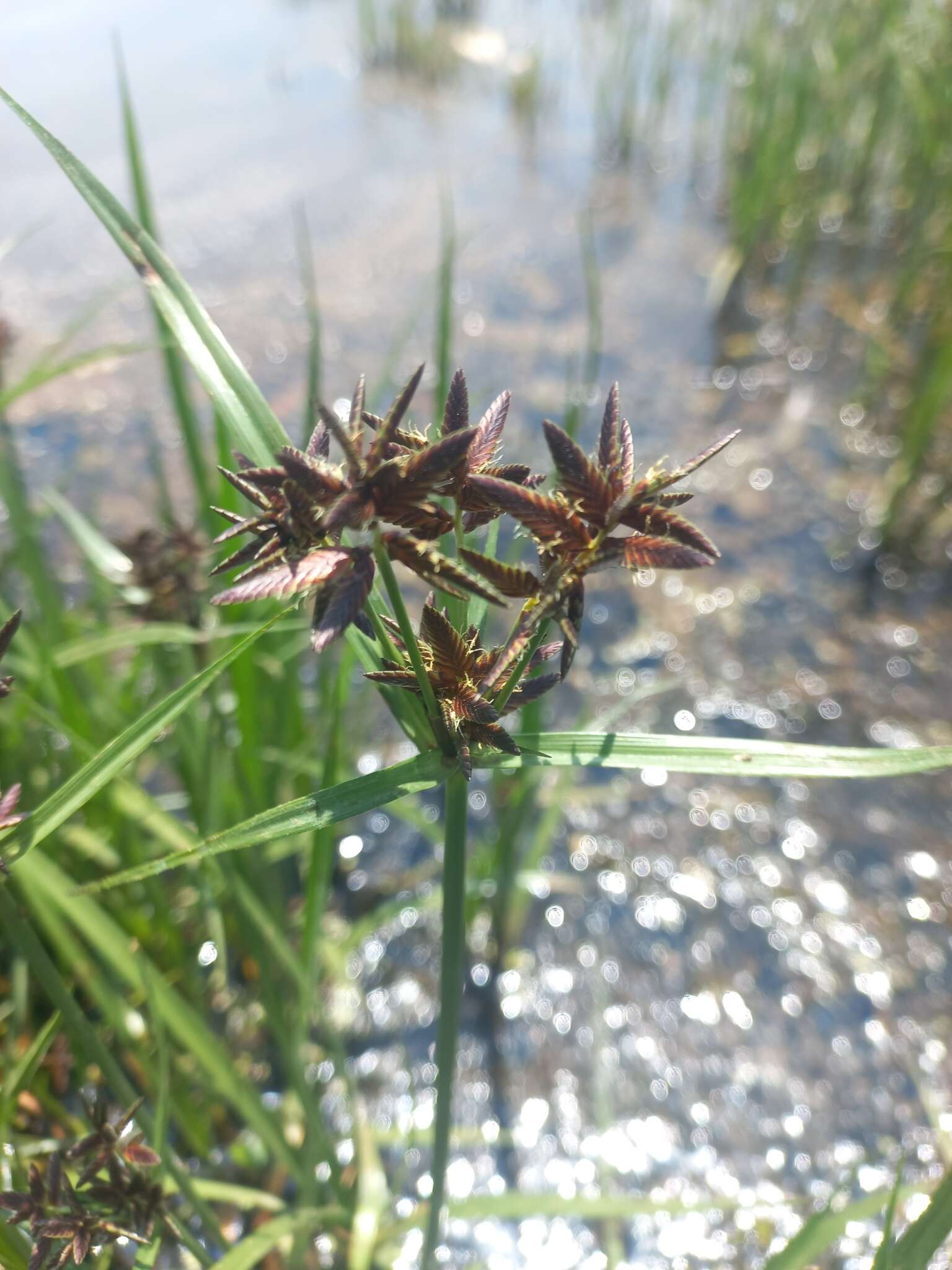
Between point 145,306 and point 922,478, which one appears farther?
point 145,306

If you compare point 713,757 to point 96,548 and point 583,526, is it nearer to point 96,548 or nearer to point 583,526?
point 583,526

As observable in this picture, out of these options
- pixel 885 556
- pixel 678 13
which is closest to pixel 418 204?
pixel 678 13

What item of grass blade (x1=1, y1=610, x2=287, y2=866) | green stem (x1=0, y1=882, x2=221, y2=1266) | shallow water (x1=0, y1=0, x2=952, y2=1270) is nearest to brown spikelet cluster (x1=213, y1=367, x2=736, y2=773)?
grass blade (x1=1, y1=610, x2=287, y2=866)

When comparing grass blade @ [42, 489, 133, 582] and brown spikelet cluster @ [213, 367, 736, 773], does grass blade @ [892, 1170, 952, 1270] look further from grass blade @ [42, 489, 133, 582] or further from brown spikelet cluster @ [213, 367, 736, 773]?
grass blade @ [42, 489, 133, 582]

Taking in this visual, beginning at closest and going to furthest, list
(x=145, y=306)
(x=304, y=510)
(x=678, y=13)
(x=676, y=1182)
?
1. (x=304, y=510)
2. (x=676, y=1182)
3. (x=145, y=306)
4. (x=678, y=13)

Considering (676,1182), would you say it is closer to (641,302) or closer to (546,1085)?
(546,1085)

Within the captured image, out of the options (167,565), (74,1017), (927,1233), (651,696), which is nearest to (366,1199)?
(74,1017)
